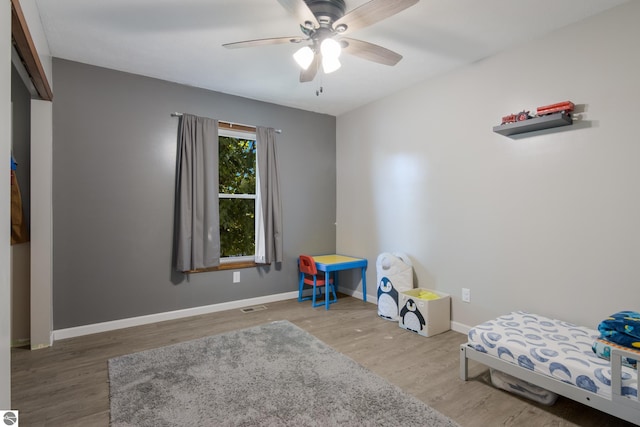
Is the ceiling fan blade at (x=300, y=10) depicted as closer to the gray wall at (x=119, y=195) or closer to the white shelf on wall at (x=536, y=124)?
the white shelf on wall at (x=536, y=124)

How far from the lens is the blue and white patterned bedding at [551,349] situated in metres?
1.71

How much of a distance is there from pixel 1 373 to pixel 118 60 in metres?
2.82

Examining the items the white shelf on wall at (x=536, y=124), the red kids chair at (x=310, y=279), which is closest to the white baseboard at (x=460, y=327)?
the red kids chair at (x=310, y=279)

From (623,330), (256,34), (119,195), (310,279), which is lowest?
(310,279)

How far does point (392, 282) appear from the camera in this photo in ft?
11.5

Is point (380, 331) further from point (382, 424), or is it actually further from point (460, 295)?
point (382, 424)

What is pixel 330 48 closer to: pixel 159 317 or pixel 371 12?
pixel 371 12

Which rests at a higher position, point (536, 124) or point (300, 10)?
point (300, 10)

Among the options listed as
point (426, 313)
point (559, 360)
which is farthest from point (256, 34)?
point (559, 360)

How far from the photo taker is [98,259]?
10.4 ft

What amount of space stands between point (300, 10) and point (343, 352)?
8.24ft

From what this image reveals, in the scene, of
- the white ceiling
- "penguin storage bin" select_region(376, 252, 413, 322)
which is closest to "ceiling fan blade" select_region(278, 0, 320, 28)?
the white ceiling

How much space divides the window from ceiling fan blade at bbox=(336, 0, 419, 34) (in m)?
2.35

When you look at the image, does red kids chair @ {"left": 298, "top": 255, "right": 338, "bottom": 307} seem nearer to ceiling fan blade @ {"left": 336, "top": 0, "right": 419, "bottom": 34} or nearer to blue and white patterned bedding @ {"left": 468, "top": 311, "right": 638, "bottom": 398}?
blue and white patterned bedding @ {"left": 468, "top": 311, "right": 638, "bottom": 398}
